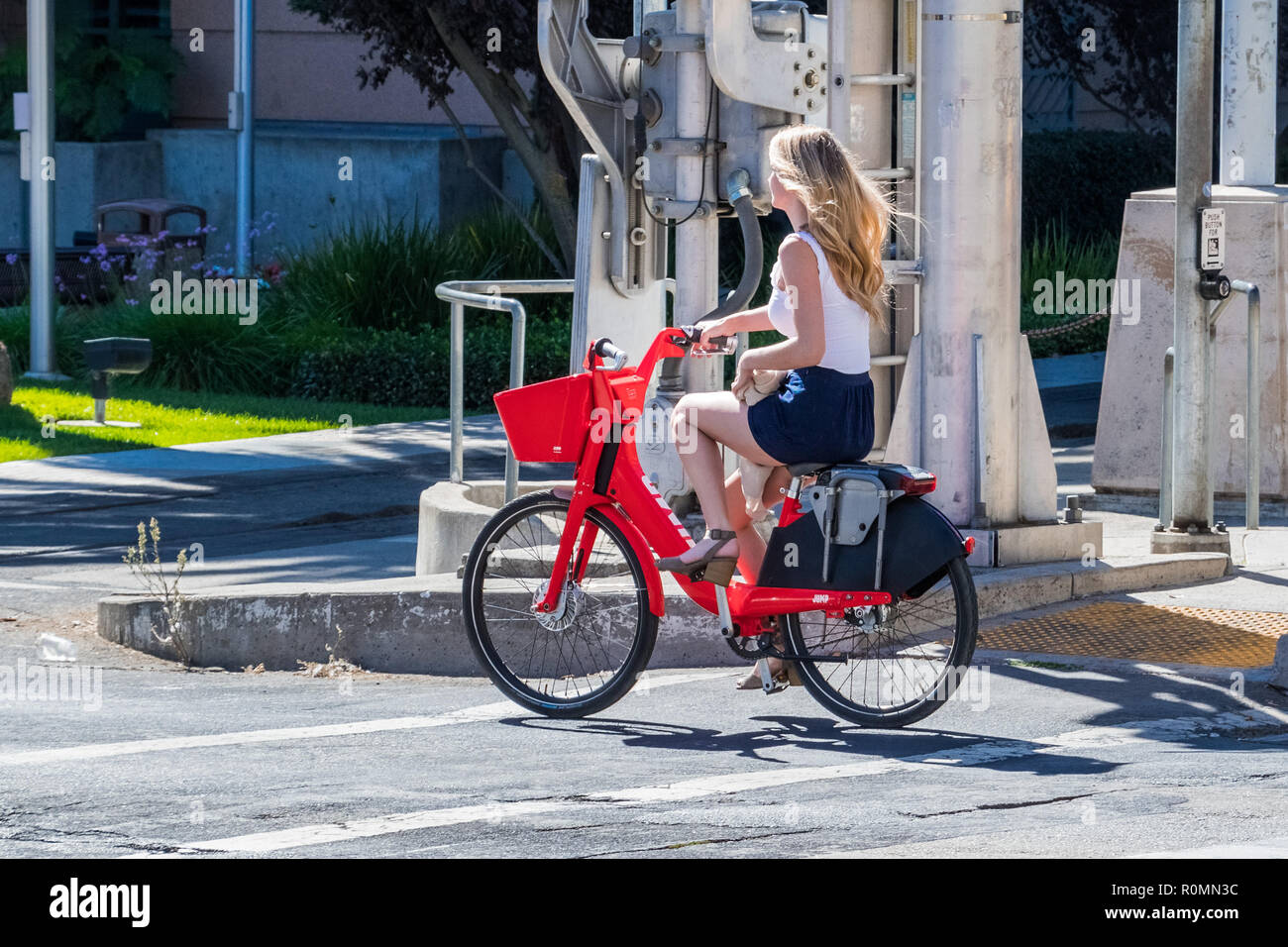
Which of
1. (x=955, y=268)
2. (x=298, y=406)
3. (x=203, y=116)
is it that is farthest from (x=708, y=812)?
(x=203, y=116)

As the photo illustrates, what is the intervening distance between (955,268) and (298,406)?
10.4 metres

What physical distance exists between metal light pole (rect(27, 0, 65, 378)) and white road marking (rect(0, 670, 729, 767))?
43.1 ft

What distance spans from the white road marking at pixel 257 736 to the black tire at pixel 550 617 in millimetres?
145

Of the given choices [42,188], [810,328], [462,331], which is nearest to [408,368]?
[42,188]

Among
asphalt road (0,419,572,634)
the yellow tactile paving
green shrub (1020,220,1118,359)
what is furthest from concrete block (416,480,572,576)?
green shrub (1020,220,1118,359)

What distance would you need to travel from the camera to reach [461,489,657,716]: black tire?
6.99 metres

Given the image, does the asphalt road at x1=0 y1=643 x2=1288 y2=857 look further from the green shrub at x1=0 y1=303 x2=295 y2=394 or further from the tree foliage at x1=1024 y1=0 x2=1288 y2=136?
the tree foliage at x1=1024 y1=0 x2=1288 y2=136

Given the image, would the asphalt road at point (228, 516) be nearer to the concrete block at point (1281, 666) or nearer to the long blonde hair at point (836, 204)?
A: the long blonde hair at point (836, 204)

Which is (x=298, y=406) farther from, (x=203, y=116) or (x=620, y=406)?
(x=203, y=116)

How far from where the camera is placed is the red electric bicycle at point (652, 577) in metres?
6.58

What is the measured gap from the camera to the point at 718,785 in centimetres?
602

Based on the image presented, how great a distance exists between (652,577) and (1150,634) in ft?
7.51

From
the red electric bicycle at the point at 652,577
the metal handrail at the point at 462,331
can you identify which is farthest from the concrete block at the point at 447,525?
the red electric bicycle at the point at 652,577

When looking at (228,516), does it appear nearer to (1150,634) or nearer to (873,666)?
(1150,634)
